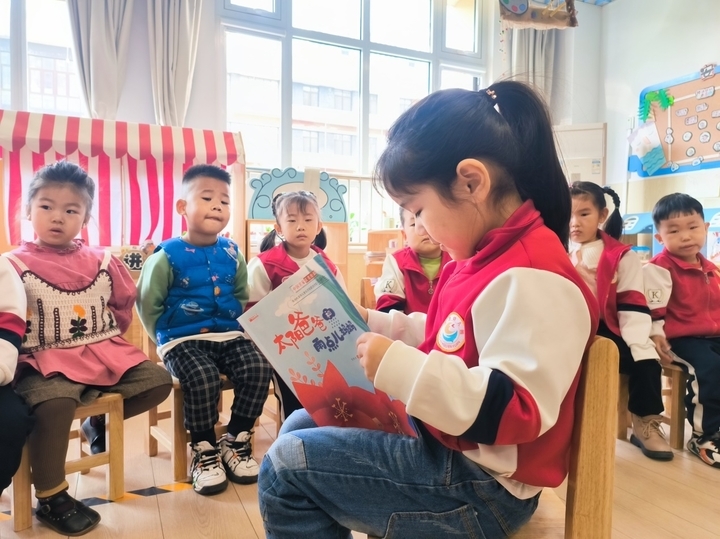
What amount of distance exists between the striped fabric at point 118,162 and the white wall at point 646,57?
327cm

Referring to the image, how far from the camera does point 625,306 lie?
1.72 m

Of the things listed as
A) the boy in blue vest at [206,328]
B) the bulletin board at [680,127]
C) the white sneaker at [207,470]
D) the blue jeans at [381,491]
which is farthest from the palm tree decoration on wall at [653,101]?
the blue jeans at [381,491]

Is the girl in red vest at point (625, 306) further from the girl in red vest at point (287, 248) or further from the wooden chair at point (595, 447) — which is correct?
the wooden chair at point (595, 447)

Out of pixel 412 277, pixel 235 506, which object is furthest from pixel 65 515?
pixel 412 277

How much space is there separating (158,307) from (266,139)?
2.75 meters

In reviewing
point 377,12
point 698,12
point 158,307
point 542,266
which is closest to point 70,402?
point 158,307

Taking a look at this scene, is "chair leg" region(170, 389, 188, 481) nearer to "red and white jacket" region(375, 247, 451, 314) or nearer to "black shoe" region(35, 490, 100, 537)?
"black shoe" region(35, 490, 100, 537)

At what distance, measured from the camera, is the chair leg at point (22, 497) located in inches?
45.4

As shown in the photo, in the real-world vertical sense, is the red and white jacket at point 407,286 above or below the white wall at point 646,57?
below

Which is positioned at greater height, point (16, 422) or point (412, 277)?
point (412, 277)

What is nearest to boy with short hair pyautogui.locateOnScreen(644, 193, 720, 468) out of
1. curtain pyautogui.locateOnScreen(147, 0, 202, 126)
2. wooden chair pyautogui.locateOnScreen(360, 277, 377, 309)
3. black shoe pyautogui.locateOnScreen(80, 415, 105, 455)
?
wooden chair pyautogui.locateOnScreen(360, 277, 377, 309)

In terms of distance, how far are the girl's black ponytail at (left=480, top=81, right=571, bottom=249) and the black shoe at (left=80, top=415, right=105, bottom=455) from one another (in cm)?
143

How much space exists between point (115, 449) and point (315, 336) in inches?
34.8

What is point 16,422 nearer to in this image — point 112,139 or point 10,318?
point 10,318
